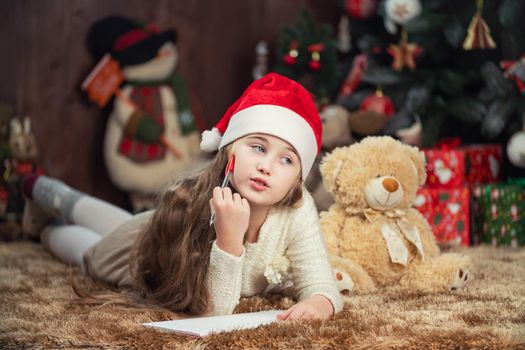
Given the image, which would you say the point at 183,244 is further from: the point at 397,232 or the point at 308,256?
the point at 397,232

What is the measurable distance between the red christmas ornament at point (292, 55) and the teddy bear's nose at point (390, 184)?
140 cm

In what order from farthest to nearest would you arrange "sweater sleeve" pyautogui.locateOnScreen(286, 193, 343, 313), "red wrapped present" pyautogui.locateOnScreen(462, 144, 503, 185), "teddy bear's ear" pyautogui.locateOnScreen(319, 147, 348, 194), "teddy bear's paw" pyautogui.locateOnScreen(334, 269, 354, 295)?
"red wrapped present" pyautogui.locateOnScreen(462, 144, 503, 185) < "teddy bear's ear" pyautogui.locateOnScreen(319, 147, 348, 194) < "teddy bear's paw" pyautogui.locateOnScreen(334, 269, 354, 295) < "sweater sleeve" pyautogui.locateOnScreen(286, 193, 343, 313)

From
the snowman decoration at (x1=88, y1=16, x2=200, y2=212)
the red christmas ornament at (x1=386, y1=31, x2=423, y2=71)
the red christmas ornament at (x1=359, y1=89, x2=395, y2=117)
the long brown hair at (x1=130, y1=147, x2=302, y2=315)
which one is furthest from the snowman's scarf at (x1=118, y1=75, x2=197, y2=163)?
the long brown hair at (x1=130, y1=147, x2=302, y2=315)

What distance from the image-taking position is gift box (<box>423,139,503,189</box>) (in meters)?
2.55

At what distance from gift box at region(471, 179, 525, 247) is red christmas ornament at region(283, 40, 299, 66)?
0.89 m

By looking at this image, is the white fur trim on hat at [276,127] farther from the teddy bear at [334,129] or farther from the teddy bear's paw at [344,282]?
the teddy bear at [334,129]

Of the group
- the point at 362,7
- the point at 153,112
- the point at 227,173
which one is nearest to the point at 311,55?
the point at 362,7

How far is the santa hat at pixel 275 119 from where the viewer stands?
1.50 meters

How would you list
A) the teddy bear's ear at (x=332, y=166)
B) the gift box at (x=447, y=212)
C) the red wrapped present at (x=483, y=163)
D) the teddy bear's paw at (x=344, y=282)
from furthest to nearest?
the red wrapped present at (x=483, y=163) → the gift box at (x=447, y=212) → the teddy bear's ear at (x=332, y=166) → the teddy bear's paw at (x=344, y=282)

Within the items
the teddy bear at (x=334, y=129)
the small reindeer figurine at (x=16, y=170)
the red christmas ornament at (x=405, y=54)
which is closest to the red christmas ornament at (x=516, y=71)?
the red christmas ornament at (x=405, y=54)

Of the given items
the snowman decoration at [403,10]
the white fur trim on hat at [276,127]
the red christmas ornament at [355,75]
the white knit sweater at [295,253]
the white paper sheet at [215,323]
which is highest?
the snowman decoration at [403,10]

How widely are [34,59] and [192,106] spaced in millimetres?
644

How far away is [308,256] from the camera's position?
1578mm

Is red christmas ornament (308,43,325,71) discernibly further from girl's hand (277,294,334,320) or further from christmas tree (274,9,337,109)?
girl's hand (277,294,334,320)
